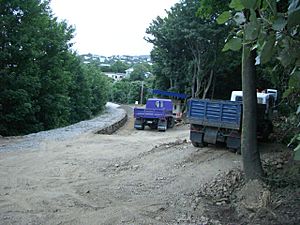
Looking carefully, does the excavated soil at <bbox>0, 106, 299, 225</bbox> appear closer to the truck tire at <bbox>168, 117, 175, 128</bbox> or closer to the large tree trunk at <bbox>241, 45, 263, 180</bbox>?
the large tree trunk at <bbox>241, 45, 263, 180</bbox>

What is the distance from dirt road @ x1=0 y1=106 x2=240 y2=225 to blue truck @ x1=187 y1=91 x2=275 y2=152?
16.4 inches

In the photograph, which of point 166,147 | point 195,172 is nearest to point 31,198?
point 195,172

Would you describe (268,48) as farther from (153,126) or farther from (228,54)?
(228,54)

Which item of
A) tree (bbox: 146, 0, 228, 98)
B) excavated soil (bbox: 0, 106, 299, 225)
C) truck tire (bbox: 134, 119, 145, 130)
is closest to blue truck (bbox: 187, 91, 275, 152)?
excavated soil (bbox: 0, 106, 299, 225)

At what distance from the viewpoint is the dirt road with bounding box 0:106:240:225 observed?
5.97m

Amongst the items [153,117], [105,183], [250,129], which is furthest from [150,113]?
[250,129]

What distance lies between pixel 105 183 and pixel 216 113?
5177 mm

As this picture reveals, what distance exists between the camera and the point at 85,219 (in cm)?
575

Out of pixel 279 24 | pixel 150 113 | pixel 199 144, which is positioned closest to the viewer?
pixel 279 24

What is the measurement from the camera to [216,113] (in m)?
11.8

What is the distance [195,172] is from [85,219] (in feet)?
12.3

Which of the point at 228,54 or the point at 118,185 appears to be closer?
the point at 118,185

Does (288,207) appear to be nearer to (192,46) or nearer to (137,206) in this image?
(137,206)

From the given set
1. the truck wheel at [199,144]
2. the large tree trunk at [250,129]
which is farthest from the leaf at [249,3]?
the truck wheel at [199,144]
